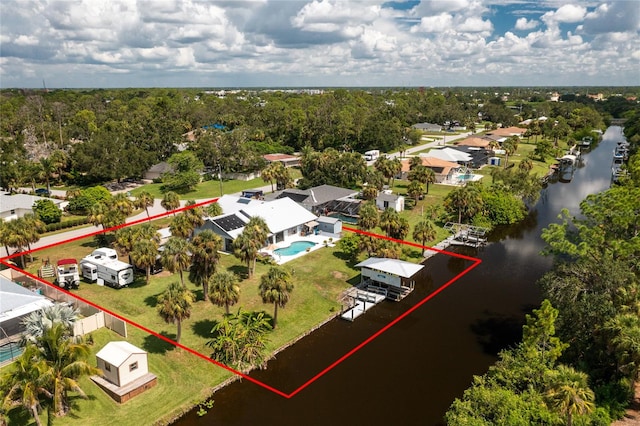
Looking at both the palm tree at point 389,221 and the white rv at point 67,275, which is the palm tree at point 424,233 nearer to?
the palm tree at point 389,221

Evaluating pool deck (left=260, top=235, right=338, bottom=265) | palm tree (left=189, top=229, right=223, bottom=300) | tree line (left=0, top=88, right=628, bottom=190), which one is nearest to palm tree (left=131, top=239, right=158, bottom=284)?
palm tree (left=189, top=229, right=223, bottom=300)

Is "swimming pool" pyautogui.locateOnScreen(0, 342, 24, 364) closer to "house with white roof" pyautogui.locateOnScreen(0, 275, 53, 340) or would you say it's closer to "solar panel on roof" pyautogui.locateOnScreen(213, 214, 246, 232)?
"house with white roof" pyautogui.locateOnScreen(0, 275, 53, 340)

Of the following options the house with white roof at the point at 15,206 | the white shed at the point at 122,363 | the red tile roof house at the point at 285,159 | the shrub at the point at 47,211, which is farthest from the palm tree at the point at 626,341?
the red tile roof house at the point at 285,159

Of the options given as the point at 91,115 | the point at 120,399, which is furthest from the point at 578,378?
the point at 91,115

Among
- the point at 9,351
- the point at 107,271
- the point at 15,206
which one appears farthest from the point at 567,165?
the point at 9,351

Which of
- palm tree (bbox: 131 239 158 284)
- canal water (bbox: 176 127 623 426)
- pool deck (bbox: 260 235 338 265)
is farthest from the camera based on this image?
pool deck (bbox: 260 235 338 265)

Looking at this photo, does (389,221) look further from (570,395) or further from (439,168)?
(439,168)

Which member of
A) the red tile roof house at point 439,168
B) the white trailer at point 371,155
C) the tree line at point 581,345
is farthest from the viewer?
the white trailer at point 371,155
